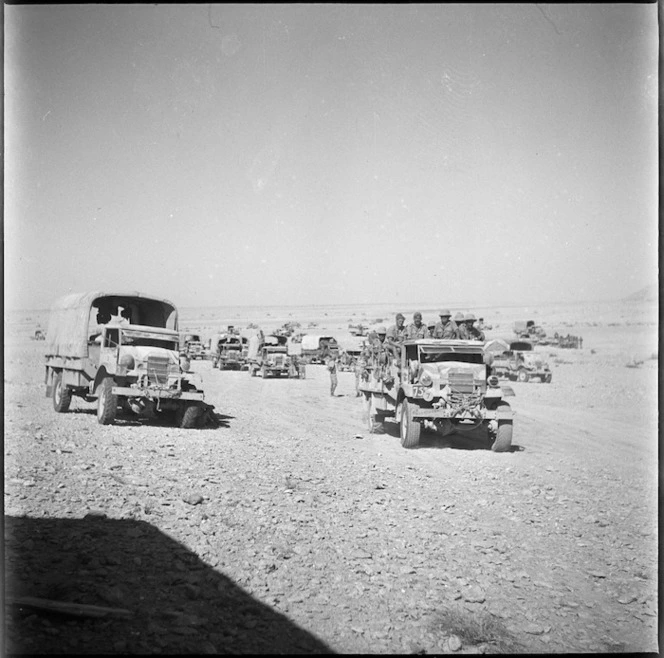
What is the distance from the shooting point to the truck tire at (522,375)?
2311 cm

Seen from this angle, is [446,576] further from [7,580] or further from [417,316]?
[417,316]

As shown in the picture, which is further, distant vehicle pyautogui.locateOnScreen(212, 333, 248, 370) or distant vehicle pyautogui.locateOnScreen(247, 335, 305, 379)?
distant vehicle pyautogui.locateOnScreen(212, 333, 248, 370)

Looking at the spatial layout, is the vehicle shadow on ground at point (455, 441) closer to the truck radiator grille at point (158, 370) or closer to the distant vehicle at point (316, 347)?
the truck radiator grille at point (158, 370)

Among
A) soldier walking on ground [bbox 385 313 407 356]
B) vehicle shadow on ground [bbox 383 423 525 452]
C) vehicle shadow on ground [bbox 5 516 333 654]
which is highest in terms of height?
soldier walking on ground [bbox 385 313 407 356]

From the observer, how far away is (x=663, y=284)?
5867 millimetres

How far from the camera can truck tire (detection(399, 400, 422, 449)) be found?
8.82m

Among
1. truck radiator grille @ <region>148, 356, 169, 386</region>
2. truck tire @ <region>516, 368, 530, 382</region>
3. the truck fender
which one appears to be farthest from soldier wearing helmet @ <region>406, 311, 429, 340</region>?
truck tire @ <region>516, 368, 530, 382</region>

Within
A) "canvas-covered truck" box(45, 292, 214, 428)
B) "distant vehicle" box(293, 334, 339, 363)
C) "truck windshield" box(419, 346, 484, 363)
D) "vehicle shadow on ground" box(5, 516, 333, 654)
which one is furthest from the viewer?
"distant vehicle" box(293, 334, 339, 363)

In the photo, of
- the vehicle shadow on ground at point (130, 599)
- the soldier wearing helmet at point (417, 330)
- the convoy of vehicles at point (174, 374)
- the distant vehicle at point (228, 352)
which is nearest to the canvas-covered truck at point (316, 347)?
the distant vehicle at point (228, 352)

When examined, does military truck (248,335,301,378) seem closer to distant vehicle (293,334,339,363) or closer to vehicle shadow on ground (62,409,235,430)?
distant vehicle (293,334,339,363)

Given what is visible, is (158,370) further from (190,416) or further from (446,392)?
(446,392)

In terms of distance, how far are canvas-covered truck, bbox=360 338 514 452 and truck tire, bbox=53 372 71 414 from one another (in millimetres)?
5733

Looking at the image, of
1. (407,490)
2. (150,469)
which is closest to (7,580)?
(150,469)

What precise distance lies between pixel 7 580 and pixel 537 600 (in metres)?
4.01
